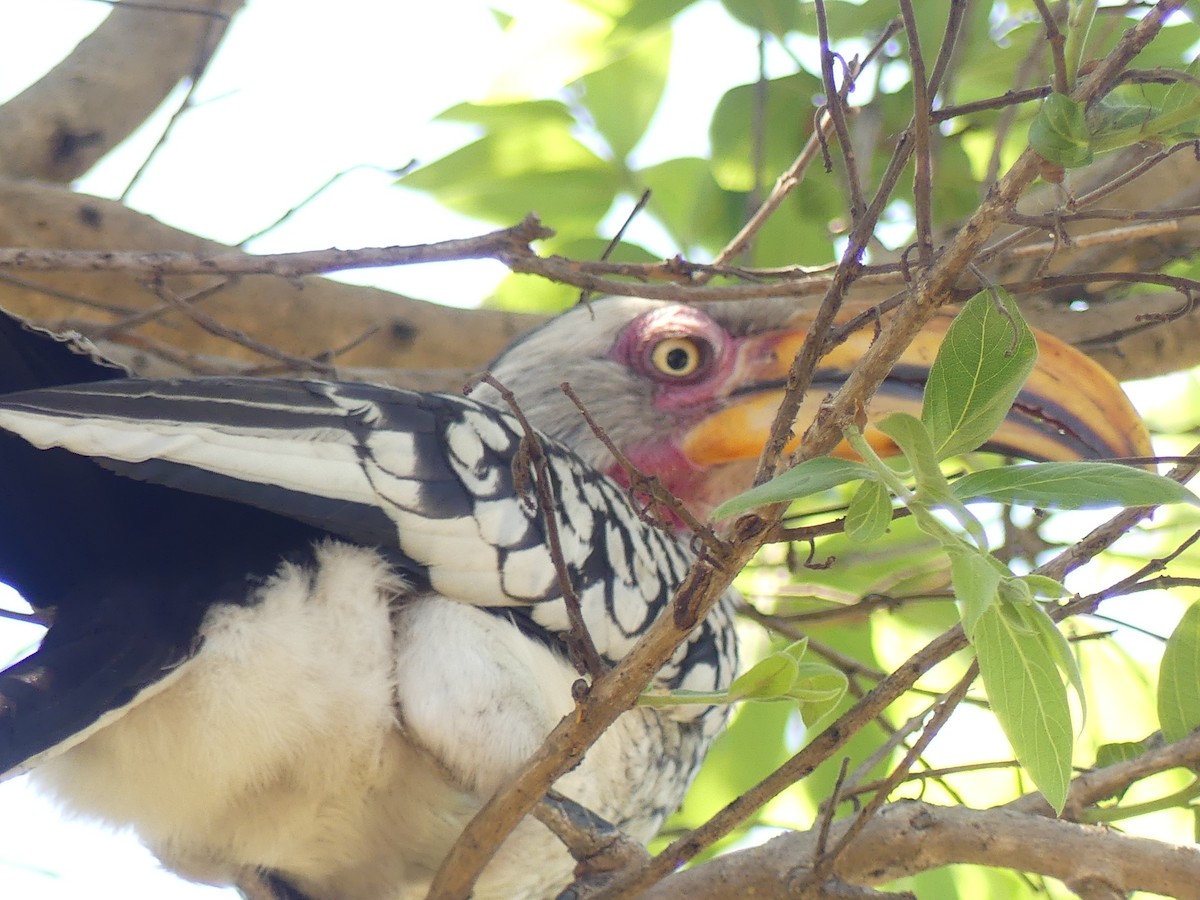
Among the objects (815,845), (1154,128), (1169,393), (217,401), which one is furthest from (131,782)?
(1169,393)

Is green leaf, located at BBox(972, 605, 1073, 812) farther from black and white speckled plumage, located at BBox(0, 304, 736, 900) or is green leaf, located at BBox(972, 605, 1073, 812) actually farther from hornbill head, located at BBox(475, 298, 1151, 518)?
hornbill head, located at BBox(475, 298, 1151, 518)

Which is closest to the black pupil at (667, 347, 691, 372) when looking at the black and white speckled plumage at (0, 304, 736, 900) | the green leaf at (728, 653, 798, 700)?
the black and white speckled plumage at (0, 304, 736, 900)

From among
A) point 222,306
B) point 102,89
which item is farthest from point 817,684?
point 102,89

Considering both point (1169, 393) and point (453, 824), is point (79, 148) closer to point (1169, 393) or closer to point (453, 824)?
point (453, 824)

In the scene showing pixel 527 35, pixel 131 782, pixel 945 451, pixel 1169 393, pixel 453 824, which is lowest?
pixel 131 782

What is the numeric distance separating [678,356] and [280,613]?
107cm

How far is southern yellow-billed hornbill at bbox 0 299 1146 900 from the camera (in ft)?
4.63

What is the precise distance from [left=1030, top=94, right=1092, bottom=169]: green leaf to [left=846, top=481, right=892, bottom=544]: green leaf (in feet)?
0.89

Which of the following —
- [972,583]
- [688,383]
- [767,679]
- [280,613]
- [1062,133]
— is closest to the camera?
[972,583]

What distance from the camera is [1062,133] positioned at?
985 millimetres

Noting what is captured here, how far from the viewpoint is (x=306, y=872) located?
5.92 feet

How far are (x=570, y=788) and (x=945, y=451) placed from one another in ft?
2.96

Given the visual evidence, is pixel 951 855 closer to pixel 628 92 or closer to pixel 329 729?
pixel 329 729

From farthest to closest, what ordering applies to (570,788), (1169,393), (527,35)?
(1169,393) → (527,35) → (570,788)
